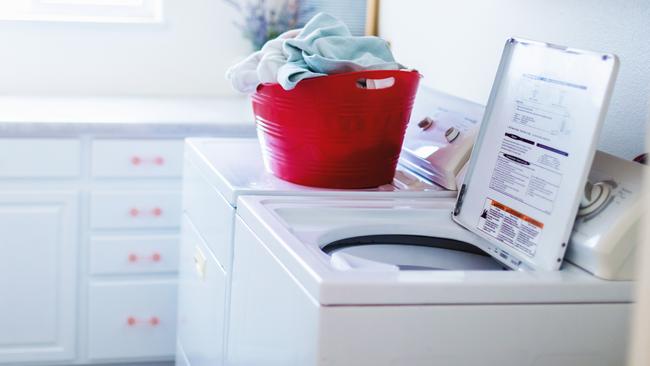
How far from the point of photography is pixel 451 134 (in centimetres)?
214

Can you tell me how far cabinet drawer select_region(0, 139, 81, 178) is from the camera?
9.45ft

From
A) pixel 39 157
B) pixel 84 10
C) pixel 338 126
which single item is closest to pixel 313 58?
pixel 338 126

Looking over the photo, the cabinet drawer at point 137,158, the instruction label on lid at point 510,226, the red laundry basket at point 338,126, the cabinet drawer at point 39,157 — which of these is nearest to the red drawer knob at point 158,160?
the cabinet drawer at point 137,158

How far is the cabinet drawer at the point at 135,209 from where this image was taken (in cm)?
300

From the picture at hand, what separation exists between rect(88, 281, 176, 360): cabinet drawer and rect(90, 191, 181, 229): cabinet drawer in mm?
201

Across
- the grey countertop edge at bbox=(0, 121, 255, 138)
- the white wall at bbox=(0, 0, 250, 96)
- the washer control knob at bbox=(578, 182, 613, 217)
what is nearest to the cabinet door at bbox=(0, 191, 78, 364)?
the grey countertop edge at bbox=(0, 121, 255, 138)

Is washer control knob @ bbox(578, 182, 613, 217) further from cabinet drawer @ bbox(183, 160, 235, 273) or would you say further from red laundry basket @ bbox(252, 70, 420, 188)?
cabinet drawer @ bbox(183, 160, 235, 273)

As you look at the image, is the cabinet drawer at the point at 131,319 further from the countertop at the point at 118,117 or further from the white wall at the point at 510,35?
the white wall at the point at 510,35

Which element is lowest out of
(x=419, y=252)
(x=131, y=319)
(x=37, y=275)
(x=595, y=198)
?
(x=131, y=319)

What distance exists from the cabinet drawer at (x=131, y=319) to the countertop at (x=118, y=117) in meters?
0.51

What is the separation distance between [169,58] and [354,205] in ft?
6.54

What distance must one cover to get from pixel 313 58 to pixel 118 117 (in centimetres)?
128

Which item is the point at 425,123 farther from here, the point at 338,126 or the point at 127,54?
the point at 127,54

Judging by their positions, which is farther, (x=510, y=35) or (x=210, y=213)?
(x=510, y=35)
